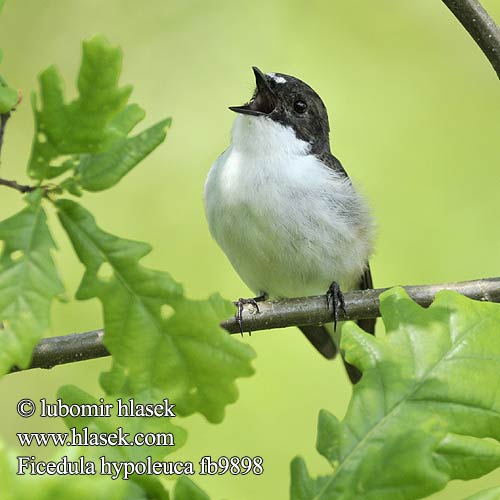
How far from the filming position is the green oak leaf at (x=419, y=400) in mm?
1232

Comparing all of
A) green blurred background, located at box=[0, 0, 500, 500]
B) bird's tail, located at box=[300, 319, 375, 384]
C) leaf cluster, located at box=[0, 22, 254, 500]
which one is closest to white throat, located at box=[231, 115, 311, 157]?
green blurred background, located at box=[0, 0, 500, 500]

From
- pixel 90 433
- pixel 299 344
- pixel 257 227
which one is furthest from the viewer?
pixel 299 344

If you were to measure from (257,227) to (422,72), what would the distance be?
2.00 meters

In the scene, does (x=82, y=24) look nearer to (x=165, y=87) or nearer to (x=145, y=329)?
(x=165, y=87)

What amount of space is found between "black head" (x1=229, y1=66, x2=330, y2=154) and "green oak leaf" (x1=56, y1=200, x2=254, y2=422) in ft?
10.1

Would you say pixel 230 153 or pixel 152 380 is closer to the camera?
pixel 152 380

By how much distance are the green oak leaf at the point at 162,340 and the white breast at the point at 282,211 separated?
9.33ft

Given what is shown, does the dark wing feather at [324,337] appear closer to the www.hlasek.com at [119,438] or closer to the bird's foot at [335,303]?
the bird's foot at [335,303]

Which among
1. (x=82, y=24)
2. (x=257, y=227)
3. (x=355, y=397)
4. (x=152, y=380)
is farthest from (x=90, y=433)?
(x=82, y=24)

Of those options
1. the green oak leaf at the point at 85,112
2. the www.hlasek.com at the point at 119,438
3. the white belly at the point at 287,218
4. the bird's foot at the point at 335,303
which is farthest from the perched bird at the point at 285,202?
the green oak leaf at the point at 85,112

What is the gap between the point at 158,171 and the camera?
18.3ft

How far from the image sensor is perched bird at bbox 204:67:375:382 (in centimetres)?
422

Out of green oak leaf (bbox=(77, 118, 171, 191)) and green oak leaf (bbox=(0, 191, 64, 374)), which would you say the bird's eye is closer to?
green oak leaf (bbox=(77, 118, 171, 191))

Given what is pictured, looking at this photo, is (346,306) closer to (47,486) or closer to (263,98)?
(263,98)
